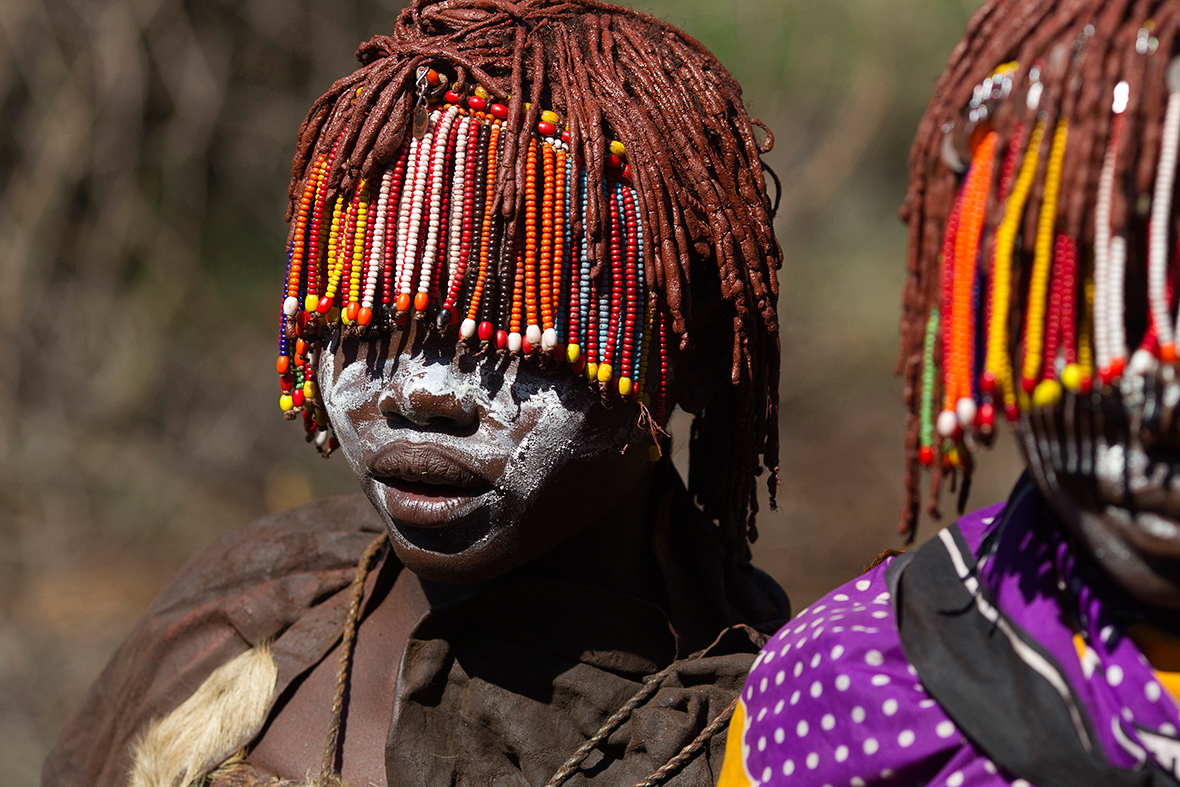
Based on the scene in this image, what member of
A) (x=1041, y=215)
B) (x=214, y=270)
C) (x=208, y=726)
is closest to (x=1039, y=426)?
(x=1041, y=215)

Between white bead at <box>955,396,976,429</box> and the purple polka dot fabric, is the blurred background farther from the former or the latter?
white bead at <box>955,396,976,429</box>

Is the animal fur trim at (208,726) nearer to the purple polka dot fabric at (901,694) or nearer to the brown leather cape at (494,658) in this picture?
the brown leather cape at (494,658)

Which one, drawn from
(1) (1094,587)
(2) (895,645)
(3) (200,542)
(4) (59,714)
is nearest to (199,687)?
(2) (895,645)

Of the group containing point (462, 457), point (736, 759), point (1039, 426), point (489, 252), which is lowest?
point (736, 759)

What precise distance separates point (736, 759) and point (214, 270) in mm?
4366

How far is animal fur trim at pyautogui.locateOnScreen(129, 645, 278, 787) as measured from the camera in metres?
1.56

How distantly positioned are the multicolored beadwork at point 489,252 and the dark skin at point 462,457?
0.14 ft

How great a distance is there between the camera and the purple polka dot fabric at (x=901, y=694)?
0.91 meters

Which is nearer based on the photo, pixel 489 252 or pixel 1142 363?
pixel 1142 363

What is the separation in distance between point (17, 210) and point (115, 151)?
1.54 ft

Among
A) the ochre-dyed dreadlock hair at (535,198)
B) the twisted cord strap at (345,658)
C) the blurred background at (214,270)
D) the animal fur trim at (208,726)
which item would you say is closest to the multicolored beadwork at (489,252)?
the ochre-dyed dreadlock hair at (535,198)

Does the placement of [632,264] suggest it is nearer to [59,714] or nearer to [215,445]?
[59,714]

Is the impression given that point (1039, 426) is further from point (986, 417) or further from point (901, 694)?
point (901, 694)

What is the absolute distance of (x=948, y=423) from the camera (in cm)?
91
